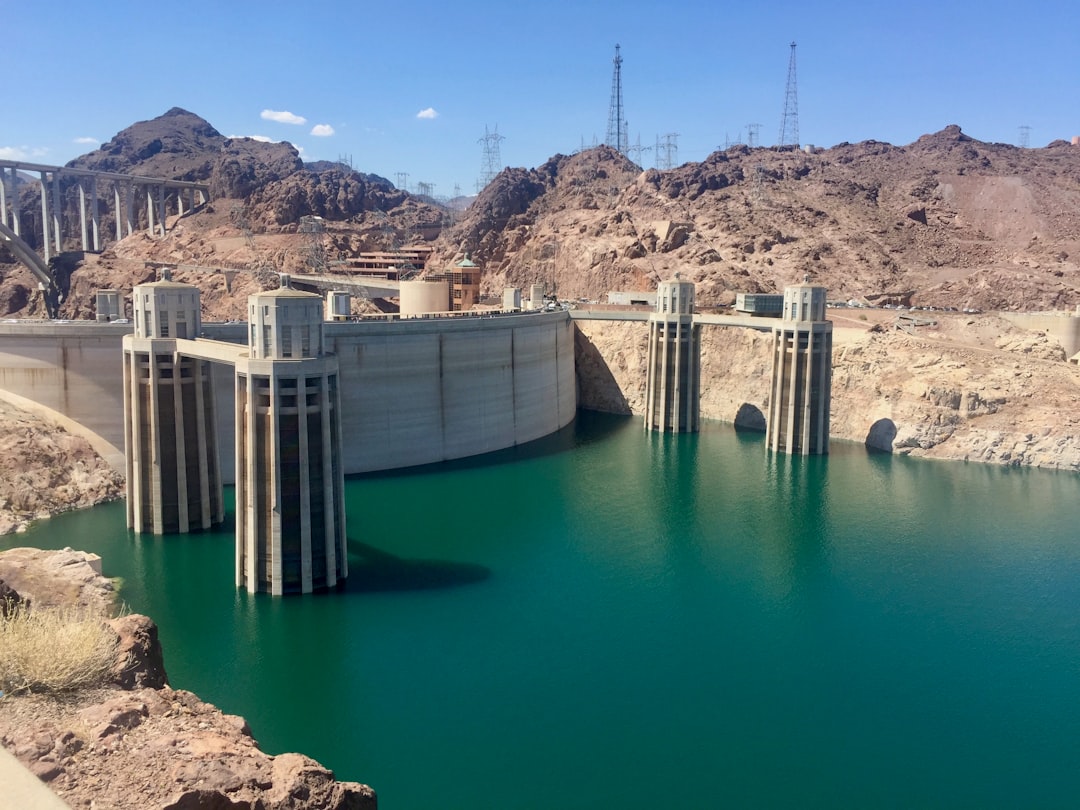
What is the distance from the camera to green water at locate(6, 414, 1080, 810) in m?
24.3

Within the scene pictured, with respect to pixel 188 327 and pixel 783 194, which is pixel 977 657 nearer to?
pixel 188 327

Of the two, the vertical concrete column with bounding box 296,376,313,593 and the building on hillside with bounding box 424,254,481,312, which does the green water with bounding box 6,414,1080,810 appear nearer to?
the vertical concrete column with bounding box 296,376,313,593

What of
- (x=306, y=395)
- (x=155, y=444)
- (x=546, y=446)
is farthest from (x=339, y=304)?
(x=306, y=395)

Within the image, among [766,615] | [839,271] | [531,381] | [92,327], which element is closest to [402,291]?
[531,381]

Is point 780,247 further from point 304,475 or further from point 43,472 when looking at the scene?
point 43,472

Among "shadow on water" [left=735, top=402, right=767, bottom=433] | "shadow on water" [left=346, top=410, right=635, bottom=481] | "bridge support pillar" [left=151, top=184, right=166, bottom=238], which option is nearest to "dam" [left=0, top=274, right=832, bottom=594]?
"shadow on water" [left=346, top=410, right=635, bottom=481]

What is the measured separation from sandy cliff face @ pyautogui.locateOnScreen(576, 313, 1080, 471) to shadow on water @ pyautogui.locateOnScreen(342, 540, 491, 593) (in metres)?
37.4

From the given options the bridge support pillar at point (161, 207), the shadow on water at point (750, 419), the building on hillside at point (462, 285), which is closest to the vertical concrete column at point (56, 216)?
the bridge support pillar at point (161, 207)

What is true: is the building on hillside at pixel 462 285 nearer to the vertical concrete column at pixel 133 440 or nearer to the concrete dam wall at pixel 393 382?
the concrete dam wall at pixel 393 382

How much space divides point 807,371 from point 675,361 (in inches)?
462

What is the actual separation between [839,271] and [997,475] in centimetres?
4234

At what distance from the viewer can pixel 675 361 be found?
7100 centimetres

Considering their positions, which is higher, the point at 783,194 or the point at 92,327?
the point at 783,194

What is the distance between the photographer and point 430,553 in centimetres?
4075
